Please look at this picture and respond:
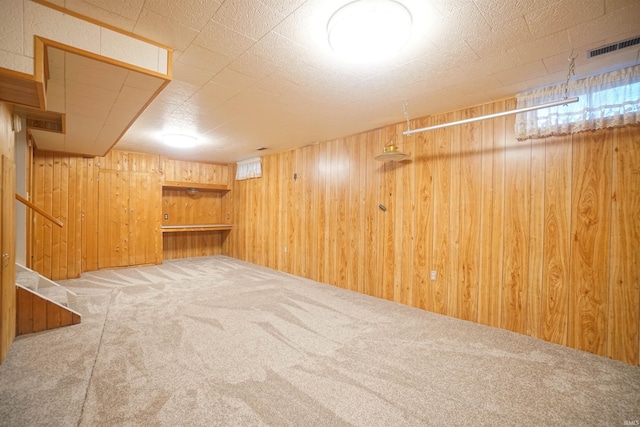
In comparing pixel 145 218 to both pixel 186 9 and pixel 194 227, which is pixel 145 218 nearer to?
pixel 194 227

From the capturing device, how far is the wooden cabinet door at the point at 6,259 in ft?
7.54

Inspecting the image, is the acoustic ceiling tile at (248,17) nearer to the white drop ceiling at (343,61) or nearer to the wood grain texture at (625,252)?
the white drop ceiling at (343,61)

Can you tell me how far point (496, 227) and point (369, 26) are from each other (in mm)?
2504

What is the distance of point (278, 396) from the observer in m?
1.95

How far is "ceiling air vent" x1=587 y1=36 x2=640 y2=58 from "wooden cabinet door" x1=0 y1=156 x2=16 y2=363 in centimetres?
464

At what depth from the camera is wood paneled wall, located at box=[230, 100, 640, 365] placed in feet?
8.17

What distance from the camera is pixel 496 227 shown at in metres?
3.16

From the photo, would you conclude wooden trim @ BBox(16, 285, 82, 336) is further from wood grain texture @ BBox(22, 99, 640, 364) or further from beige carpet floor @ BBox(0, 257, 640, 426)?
wood grain texture @ BBox(22, 99, 640, 364)

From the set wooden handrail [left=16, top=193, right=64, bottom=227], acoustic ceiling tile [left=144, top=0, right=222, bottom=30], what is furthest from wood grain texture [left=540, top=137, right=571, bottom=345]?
wooden handrail [left=16, top=193, right=64, bottom=227]

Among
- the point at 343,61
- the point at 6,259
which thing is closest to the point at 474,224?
the point at 343,61

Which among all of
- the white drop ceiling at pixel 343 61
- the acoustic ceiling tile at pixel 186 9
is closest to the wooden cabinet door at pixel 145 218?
the white drop ceiling at pixel 343 61

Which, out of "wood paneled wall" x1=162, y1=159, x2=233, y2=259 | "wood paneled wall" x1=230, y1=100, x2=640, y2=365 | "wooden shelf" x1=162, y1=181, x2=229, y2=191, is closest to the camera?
"wood paneled wall" x1=230, y1=100, x2=640, y2=365

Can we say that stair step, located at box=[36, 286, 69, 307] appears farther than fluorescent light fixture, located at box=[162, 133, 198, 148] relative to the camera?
No

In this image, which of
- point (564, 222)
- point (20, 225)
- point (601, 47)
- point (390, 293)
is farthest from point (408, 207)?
point (20, 225)
